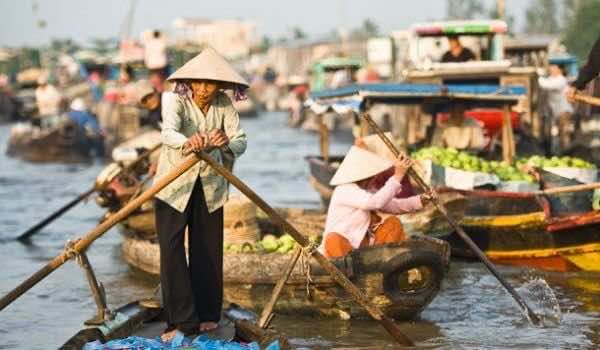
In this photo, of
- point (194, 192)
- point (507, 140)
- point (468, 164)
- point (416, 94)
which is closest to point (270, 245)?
point (194, 192)

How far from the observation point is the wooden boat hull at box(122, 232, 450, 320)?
776 cm

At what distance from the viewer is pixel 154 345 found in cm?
614

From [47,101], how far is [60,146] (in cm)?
192

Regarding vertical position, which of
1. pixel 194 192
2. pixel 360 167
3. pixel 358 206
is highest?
pixel 194 192

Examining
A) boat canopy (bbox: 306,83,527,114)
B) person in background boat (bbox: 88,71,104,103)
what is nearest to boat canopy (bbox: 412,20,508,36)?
boat canopy (bbox: 306,83,527,114)

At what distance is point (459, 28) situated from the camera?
50.5 feet

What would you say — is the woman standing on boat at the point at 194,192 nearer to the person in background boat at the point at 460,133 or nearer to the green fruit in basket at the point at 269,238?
the green fruit in basket at the point at 269,238

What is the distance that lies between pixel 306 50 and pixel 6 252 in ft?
194

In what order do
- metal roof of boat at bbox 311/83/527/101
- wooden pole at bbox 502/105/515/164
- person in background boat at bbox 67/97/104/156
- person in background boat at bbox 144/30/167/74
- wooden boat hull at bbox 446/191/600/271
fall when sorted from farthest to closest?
person in background boat at bbox 67/97/104/156
person in background boat at bbox 144/30/167/74
wooden pole at bbox 502/105/515/164
metal roof of boat at bbox 311/83/527/101
wooden boat hull at bbox 446/191/600/271

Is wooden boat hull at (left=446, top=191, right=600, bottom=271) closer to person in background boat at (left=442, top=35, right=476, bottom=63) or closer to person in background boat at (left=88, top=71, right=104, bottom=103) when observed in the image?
person in background boat at (left=442, top=35, right=476, bottom=63)

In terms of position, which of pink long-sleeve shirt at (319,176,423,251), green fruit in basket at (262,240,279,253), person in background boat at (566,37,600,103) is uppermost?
person in background boat at (566,37,600,103)

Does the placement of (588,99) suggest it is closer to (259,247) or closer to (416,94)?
(259,247)

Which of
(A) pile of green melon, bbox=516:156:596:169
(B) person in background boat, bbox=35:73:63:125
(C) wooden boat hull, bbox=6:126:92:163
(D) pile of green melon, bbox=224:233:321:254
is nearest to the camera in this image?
(D) pile of green melon, bbox=224:233:321:254

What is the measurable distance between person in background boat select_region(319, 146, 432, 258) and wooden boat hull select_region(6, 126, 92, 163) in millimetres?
16578
